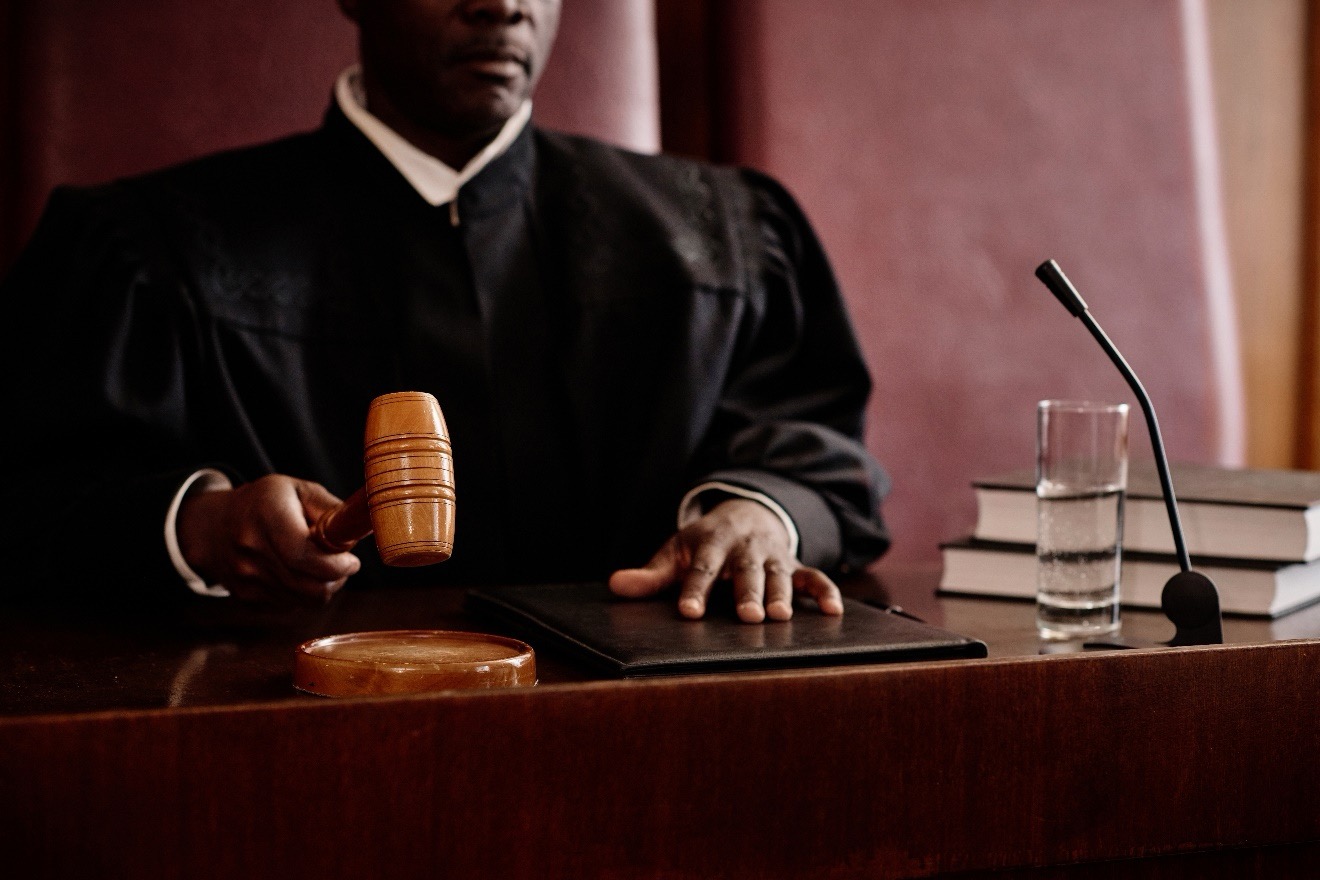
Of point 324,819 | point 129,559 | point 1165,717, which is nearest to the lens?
A: point 324,819

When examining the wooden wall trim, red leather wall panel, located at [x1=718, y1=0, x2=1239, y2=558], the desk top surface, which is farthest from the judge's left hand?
the wooden wall trim

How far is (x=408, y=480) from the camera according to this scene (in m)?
0.73

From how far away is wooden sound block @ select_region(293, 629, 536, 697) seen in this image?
689 mm

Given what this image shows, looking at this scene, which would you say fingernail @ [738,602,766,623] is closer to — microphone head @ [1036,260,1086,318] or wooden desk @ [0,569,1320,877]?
wooden desk @ [0,569,1320,877]

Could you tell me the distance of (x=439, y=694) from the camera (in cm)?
64

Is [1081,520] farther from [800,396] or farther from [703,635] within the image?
[800,396]

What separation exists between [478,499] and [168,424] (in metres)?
0.33

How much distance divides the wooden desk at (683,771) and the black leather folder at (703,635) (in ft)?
0.14

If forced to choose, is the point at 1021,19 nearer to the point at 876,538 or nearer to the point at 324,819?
the point at 876,538

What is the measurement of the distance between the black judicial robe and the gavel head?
1.74ft

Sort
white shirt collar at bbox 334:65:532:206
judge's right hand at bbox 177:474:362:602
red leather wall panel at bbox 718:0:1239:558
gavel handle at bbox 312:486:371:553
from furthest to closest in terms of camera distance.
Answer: red leather wall panel at bbox 718:0:1239:558 → white shirt collar at bbox 334:65:532:206 → judge's right hand at bbox 177:474:362:602 → gavel handle at bbox 312:486:371:553

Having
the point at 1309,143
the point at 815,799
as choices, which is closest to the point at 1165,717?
the point at 815,799

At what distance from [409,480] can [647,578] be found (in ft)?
1.00

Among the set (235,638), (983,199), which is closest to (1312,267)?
(983,199)
